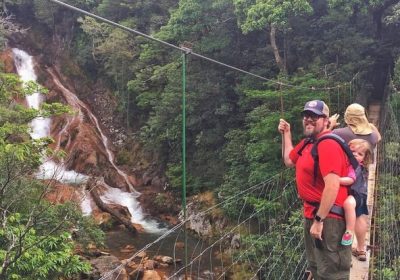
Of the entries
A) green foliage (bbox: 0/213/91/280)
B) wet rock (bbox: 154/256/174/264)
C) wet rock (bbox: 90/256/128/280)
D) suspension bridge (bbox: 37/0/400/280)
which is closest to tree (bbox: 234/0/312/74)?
suspension bridge (bbox: 37/0/400/280)

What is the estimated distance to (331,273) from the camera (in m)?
1.48

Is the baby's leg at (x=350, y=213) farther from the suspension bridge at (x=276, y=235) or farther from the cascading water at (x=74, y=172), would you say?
the cascading water at (x=74, y=172)

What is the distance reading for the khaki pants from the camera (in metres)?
1.45

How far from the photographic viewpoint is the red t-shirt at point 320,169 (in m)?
1.33

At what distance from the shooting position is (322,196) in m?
1.35

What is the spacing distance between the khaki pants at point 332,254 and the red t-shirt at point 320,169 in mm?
47

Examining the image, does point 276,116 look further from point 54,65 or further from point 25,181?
point 54,65

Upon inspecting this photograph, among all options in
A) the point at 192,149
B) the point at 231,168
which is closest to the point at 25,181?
the point at 231,168

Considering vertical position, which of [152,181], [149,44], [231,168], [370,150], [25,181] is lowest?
[152,181]

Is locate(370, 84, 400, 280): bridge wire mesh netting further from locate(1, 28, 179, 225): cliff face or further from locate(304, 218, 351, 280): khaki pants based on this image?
locate(1, 28, 179, 225): cliff face

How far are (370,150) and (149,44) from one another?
8.95 m

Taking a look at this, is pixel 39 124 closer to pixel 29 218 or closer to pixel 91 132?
pixel 91 132

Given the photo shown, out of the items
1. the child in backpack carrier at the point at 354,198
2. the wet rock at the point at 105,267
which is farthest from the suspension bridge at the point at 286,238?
the child in backpack carrier at the point at 354,198

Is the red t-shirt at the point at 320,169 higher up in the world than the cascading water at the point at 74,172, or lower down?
higher up
